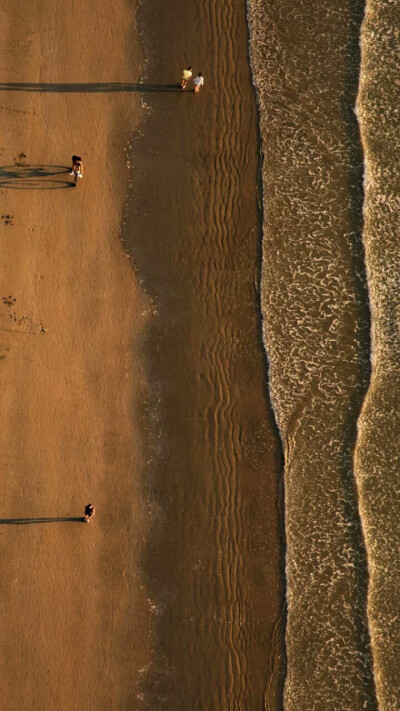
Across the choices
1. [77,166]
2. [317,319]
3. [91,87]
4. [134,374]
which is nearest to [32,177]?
[77,166]

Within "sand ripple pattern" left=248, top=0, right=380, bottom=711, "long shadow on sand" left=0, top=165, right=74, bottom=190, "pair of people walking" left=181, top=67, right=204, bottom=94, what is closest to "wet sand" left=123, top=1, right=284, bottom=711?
"pair of people walking" left=181, top=67, right=204, bottom=94

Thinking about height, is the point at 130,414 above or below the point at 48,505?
above

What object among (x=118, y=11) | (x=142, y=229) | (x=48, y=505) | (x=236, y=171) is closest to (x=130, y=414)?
(x=48, y=505)

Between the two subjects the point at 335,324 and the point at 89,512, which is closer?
the point at 89,512

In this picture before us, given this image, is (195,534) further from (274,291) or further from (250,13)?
(250,13)

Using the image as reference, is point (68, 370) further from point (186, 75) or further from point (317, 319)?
point (186, 75)

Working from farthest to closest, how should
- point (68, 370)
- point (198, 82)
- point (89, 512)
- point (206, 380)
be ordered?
1. point (198, 82)
2. point (206, 380)
3. point (68, 370)
4. point (89, 512)

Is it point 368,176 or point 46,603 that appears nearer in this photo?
point 46,603

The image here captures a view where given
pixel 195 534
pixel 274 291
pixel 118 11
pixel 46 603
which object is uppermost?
pixel 118 11
